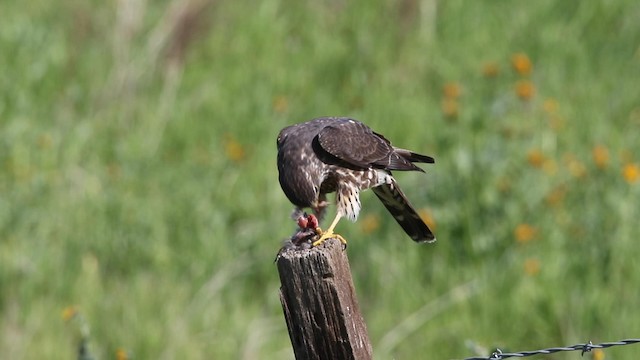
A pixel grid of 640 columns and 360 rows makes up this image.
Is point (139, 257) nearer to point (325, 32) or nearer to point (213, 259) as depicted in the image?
point (213, 259)

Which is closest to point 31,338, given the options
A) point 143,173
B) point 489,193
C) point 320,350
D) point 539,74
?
point 143,173

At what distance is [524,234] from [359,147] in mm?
2605

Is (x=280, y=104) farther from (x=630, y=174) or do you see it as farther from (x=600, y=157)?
Answer: (x=630, y=174)

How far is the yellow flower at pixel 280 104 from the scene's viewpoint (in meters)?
9.47

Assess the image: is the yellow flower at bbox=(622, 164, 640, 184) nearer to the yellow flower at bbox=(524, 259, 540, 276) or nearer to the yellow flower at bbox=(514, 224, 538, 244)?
the yellow flower at bbox=(514, 224, 538, 244)

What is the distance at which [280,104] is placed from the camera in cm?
949

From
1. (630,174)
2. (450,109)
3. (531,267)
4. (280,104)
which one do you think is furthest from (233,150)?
(630,174)

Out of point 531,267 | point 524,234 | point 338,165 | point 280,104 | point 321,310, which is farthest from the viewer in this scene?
point 280,104

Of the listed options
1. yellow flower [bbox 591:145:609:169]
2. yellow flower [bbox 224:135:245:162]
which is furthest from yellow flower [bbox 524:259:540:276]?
yellow flower [bbox 224:135:245:162]

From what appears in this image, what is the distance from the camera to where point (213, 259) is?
7.92m

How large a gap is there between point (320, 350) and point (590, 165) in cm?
531

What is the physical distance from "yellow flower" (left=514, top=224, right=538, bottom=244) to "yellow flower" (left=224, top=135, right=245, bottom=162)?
224 cm

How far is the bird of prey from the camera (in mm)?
4969

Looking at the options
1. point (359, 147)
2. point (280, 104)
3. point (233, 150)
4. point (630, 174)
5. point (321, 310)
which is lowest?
point (321, 310)
